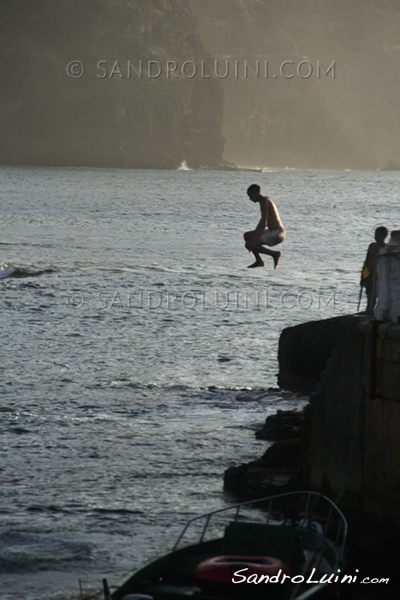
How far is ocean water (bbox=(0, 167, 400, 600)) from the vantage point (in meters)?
12.7

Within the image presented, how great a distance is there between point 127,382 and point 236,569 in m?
13.7

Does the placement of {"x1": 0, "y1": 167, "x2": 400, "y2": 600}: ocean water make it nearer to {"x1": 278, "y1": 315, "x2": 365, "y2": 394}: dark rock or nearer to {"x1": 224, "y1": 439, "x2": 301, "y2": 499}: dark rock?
{"x1": 224, "y1": 439, "x2": 301, "y2": 499}: dark rock

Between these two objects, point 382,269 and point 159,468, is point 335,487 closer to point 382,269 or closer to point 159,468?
point 382,269

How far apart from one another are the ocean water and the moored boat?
6.62 feet

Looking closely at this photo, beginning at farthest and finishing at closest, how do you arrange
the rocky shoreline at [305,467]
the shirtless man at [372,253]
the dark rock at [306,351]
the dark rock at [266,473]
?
the dark rock at [306,351], the shirtless man at [372,253], the dark rock at [266,473], the rocky shoreline at [305,467]

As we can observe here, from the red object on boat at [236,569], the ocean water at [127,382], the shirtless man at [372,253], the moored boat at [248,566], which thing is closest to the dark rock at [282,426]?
the ocean water at [127,382]

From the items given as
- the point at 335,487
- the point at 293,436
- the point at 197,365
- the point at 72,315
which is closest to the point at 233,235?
the point at 72,315

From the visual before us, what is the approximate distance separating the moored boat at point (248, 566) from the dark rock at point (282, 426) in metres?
5.16

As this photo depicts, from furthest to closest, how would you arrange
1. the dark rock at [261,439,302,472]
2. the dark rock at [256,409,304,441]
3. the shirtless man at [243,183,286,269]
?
the dark rock at [256,409,304,441] < the dark rock at [261,439,302,472] < the shirtless man at [243,183,286,269]

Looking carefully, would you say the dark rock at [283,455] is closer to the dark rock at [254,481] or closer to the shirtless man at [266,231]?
the dark rock at [254,481]

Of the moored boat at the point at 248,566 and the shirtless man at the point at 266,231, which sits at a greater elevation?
the shirtless man at the point at 266,231

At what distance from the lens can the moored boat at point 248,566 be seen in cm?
854

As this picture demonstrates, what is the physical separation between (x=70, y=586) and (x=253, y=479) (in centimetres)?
373

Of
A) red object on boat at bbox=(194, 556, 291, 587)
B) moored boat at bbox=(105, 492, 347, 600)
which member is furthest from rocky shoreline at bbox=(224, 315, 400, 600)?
red object on boat at bbox=(194, 556, 291, 587)
